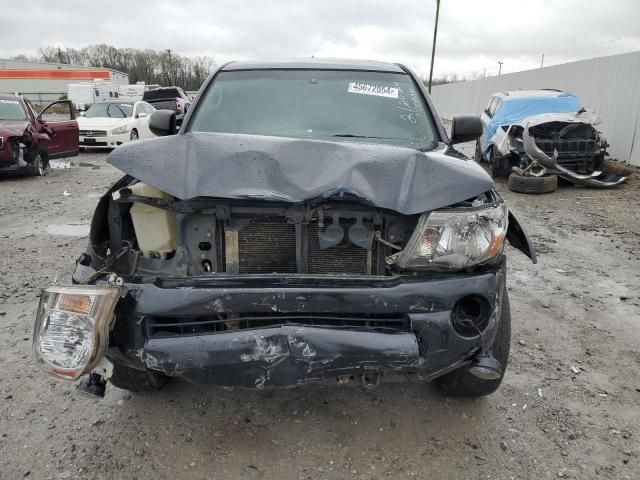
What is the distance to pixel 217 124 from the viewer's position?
3.13 meters

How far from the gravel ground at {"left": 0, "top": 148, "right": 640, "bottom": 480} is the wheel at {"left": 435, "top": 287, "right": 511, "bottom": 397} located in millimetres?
94

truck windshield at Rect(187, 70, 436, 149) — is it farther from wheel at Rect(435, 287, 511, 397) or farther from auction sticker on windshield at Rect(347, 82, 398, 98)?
wheel at Rect(435, 287, 511, 397)

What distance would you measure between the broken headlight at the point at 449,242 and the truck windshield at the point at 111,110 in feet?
45.2

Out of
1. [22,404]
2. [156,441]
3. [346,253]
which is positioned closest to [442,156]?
[346,253]

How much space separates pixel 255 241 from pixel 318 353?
2.03 ft

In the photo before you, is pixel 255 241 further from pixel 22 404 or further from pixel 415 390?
pixel 22 404

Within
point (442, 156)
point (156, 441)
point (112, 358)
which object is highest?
point (442, 156)

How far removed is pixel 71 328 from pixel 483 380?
193 cm

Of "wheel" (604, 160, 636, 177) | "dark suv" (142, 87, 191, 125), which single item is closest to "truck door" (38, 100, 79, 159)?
"dark suv" (142, 87, 191, 125)

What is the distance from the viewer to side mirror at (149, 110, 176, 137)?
350cm

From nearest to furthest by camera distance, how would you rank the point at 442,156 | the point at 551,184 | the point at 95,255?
1. the point at 95,255
2. the point at 442,156
3. the point at 551,184

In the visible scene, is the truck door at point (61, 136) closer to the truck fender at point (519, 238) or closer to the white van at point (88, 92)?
the truck fender at point (519, 238)

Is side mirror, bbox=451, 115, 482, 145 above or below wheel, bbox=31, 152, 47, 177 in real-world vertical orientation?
above

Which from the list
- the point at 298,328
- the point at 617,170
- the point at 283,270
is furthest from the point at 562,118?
the point at 298,328
